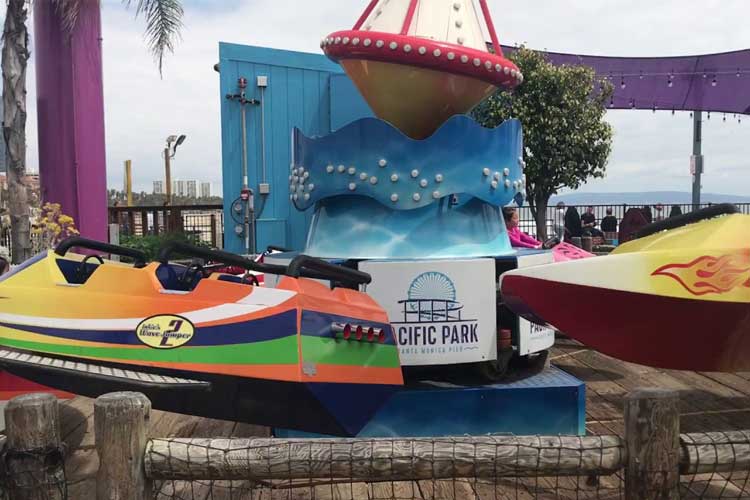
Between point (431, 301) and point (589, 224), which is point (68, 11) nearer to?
point (431, 301)

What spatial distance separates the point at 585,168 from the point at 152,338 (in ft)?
43.4

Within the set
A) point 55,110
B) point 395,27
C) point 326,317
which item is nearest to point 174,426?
point 326,317

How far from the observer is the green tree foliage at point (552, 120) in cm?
1401

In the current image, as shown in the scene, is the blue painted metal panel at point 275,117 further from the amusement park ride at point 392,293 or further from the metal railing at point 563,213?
the metal railing at point 563,213

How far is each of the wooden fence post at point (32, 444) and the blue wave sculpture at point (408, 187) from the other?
228 cm

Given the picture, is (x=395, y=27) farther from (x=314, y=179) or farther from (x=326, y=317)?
(x=326, y=317)

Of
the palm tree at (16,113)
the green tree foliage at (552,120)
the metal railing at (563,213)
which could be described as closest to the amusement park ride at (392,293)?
the palm tree at (16,113)

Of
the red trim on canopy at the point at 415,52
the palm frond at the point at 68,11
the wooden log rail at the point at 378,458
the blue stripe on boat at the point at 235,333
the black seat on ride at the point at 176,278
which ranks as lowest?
the wooden log rail at the point at 378,458

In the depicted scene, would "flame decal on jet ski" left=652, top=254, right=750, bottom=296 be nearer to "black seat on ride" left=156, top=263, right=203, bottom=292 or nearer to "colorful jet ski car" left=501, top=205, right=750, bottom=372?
"colorful jet ski car" left=501, top=205, right=750, bottom=372

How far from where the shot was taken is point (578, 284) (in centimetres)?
319

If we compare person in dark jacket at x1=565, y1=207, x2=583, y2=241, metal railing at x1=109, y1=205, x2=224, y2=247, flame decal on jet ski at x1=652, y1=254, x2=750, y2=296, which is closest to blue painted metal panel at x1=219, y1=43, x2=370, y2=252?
metal railing at x1=109, y1=205, x2=224, y2=247

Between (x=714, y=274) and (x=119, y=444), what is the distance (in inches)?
99.0

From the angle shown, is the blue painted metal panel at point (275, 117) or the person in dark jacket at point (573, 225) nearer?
the blue painted metal panel at point (275, 117)

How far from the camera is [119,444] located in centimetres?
206
